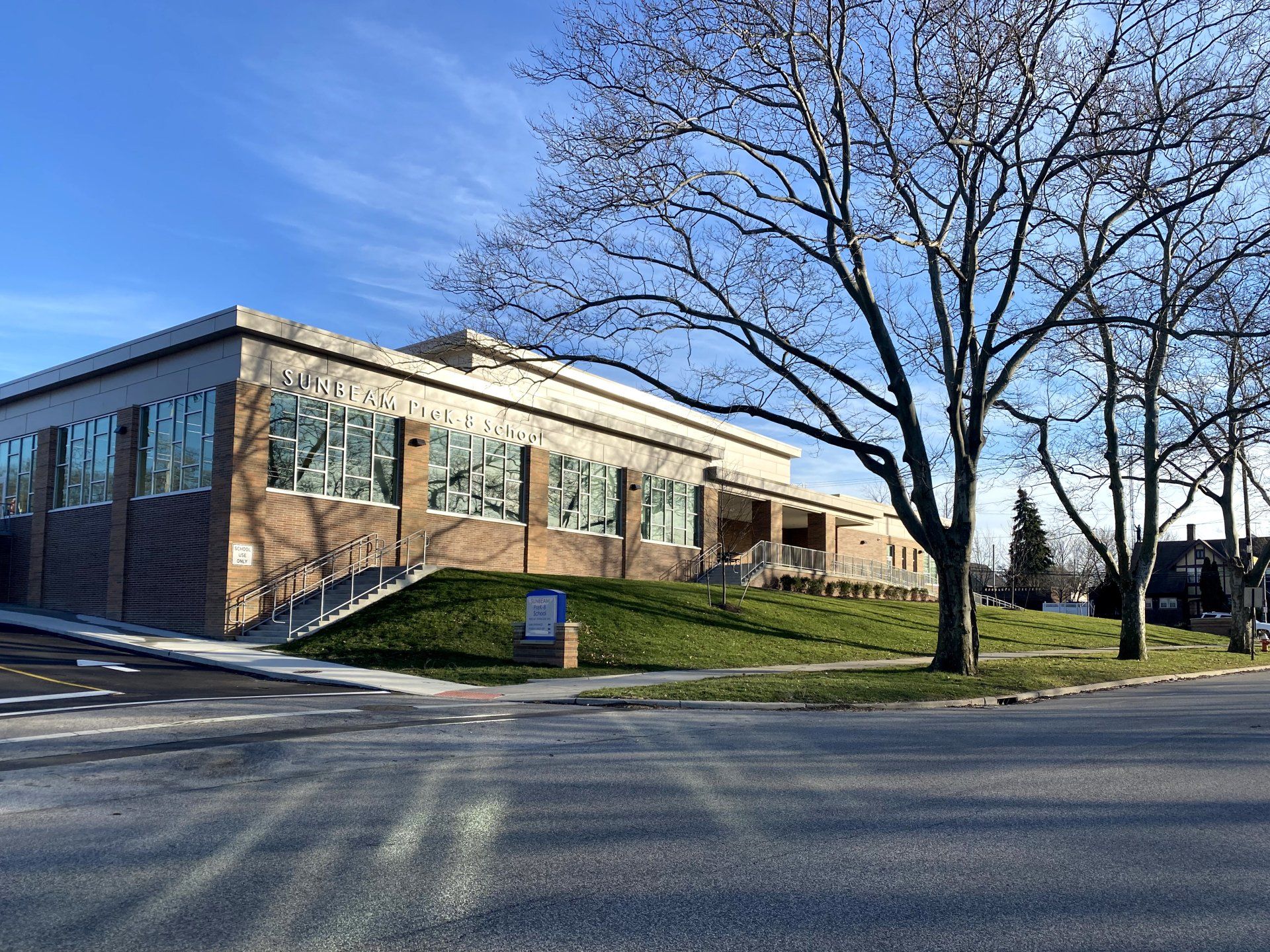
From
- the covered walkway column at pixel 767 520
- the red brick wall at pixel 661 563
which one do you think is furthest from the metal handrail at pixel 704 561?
the covered walkway column at pixel 767 520

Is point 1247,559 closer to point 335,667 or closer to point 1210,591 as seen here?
point 335,667

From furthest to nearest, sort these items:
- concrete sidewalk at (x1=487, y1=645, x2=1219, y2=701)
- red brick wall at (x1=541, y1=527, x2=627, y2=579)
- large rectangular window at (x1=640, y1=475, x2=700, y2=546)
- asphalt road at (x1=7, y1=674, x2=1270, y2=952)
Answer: large rectangular window at (x1=640, y1=475, x2=700, y2=546) → red brick wall at (x1=541, y1=527, x2=627, y2=579) → concrete sidewalk at (x1=487, y1=645, x2=1219, y2=701) → asphalt road at (x1=7, y1=674, x2=1270, y2=952)

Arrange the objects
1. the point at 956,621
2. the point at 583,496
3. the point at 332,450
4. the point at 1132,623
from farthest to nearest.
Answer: the point at 583,496 → the point at 1132,623 → the point at 332,450 → the point at 956,621

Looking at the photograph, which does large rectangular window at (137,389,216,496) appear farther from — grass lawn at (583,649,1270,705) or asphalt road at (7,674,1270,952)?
asphalt road at (7,674,1270,952)

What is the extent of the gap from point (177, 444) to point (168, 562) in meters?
3.23

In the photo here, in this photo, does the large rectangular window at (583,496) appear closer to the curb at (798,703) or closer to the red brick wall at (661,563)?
the red brick wall at (661,563)

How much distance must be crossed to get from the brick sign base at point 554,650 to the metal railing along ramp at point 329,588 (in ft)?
21.0

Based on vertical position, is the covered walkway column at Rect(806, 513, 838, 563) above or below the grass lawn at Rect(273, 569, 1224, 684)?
above

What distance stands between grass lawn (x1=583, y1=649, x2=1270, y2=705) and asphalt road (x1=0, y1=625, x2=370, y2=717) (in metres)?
6.12

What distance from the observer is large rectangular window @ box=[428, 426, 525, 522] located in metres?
32.6

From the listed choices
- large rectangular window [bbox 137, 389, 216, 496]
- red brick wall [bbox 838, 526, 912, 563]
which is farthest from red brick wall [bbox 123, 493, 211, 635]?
red brick wall [bbox 838, 526, 912, 563]

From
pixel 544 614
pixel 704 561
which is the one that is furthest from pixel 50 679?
pixel 704 561

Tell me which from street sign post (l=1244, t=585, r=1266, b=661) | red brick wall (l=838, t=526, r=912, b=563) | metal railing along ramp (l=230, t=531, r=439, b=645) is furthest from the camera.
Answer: red brick wall (l=838, t=526, r=912, b=563)

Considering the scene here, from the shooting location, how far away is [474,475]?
111ft
